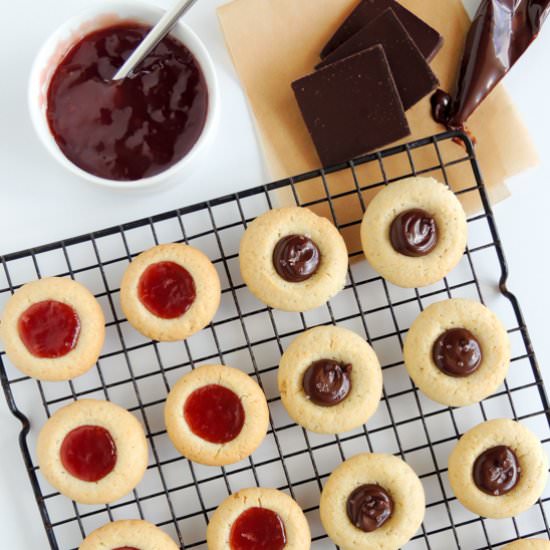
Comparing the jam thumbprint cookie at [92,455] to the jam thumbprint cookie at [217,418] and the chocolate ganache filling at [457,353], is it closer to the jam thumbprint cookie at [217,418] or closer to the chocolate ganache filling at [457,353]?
the jam thumbprint cookie at [217,418]

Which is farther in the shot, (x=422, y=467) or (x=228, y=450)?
(x=422, y=467)

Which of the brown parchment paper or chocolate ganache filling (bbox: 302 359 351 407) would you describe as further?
the brown parchment paper

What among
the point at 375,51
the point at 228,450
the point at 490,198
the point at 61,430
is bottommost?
the point at 228,450

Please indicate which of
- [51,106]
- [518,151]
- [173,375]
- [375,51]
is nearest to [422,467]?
[173,375]

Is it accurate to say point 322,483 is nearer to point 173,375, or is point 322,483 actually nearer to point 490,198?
point 173,375

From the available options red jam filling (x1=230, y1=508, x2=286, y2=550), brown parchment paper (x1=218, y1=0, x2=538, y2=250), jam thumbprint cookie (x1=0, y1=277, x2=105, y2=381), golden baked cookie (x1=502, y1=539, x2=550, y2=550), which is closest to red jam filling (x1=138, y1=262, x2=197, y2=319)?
jam thumbprint cookie (x1=0, y1=277, x2=105, y2=381)

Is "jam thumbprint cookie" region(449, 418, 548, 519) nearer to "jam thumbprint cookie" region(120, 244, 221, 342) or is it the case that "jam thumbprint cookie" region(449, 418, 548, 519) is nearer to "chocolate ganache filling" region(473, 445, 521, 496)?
"chocolate ganache filling" region(473, 445, 521, 496)
